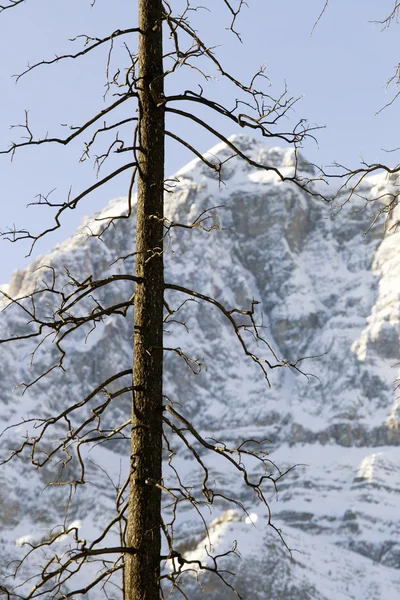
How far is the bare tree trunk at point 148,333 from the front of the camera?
4.89 metres

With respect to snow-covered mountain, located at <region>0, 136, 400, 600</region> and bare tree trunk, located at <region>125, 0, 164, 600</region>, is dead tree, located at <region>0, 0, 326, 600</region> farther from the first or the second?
snow-covered mountain, located at <region>0, 136, 400, 600</region>

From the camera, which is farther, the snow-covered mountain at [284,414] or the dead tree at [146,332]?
the snow-covered mountain at [284,414]

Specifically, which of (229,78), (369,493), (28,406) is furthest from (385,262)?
(229,78)

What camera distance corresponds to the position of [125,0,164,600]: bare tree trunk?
16.0ft

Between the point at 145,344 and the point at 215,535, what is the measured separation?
109947 mm

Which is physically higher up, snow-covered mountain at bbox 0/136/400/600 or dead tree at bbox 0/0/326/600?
snow-covered mountain at bbox 0/136/400/600

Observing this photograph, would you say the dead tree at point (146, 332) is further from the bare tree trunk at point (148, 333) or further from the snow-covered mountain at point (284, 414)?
the snow-covered mountain at point (284, 414)

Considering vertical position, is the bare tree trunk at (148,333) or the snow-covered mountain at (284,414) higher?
the snow-covered mountain at (284,414)

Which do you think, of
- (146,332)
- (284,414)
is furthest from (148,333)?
(284,414)

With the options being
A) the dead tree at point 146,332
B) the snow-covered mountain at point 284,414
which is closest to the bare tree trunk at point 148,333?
the dead tree at point 146,332

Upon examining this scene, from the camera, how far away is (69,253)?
19062cm

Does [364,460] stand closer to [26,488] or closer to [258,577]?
[26,488]

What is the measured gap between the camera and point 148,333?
5156 millimetres

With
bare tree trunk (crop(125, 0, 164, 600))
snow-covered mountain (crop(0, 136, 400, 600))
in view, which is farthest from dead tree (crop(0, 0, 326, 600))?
snow-covered mountain (crop(0, 136, 400, 600))
